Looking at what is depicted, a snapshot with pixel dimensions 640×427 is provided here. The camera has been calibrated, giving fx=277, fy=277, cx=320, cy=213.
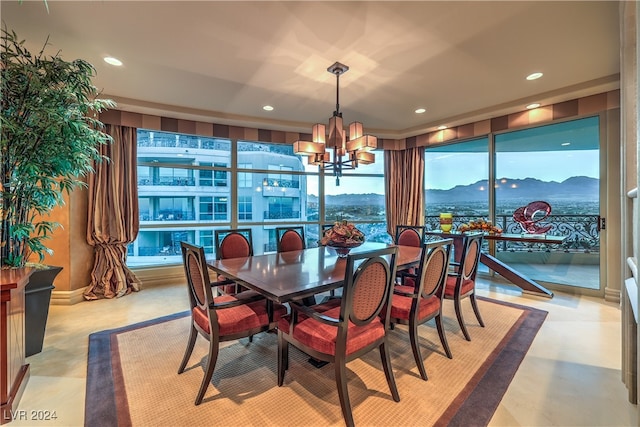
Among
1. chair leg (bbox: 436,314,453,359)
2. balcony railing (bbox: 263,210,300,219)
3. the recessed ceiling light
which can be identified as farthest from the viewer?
balcony railing (bbox: 263,210,300,219)

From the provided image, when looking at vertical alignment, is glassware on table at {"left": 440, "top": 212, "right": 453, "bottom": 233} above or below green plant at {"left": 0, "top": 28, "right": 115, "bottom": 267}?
below

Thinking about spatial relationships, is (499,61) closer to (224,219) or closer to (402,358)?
Answer: (402,358)

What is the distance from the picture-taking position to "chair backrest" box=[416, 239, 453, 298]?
206 centimetres

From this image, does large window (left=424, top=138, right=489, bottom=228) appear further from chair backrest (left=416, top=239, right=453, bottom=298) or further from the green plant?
the green plant

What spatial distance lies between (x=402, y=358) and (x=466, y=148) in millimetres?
4157

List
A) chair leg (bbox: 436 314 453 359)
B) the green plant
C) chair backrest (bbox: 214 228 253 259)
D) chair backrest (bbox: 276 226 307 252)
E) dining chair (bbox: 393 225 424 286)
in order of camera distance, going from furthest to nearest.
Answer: dining chair (bbox: 393 225 424 286), chair backrest (bbox: 276 226 307 252), chair backrest (bbox: 214 228 253 259), chair leg (bbox: 436 314 453 359), the green plant

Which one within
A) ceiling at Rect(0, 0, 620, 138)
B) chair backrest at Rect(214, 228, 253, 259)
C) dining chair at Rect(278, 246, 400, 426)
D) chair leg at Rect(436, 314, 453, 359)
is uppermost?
ceiling at Rect(0, 0, 620, 138)

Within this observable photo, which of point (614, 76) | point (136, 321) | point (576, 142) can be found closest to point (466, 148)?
point (576, 142)

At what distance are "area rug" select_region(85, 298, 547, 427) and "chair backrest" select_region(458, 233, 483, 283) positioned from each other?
1.96ft

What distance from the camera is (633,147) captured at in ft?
5.69

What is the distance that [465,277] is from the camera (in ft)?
9.21

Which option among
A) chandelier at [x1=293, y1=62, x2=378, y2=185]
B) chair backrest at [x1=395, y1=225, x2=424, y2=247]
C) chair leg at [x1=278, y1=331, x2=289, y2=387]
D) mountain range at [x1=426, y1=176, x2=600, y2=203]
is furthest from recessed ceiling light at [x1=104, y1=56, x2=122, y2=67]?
mountain range at [x1=426, y1=176, x2=600, y2=203]

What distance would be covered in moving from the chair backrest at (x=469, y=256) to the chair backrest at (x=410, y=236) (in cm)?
87

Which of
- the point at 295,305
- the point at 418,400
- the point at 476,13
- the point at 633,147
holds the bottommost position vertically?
the point at 418,400
